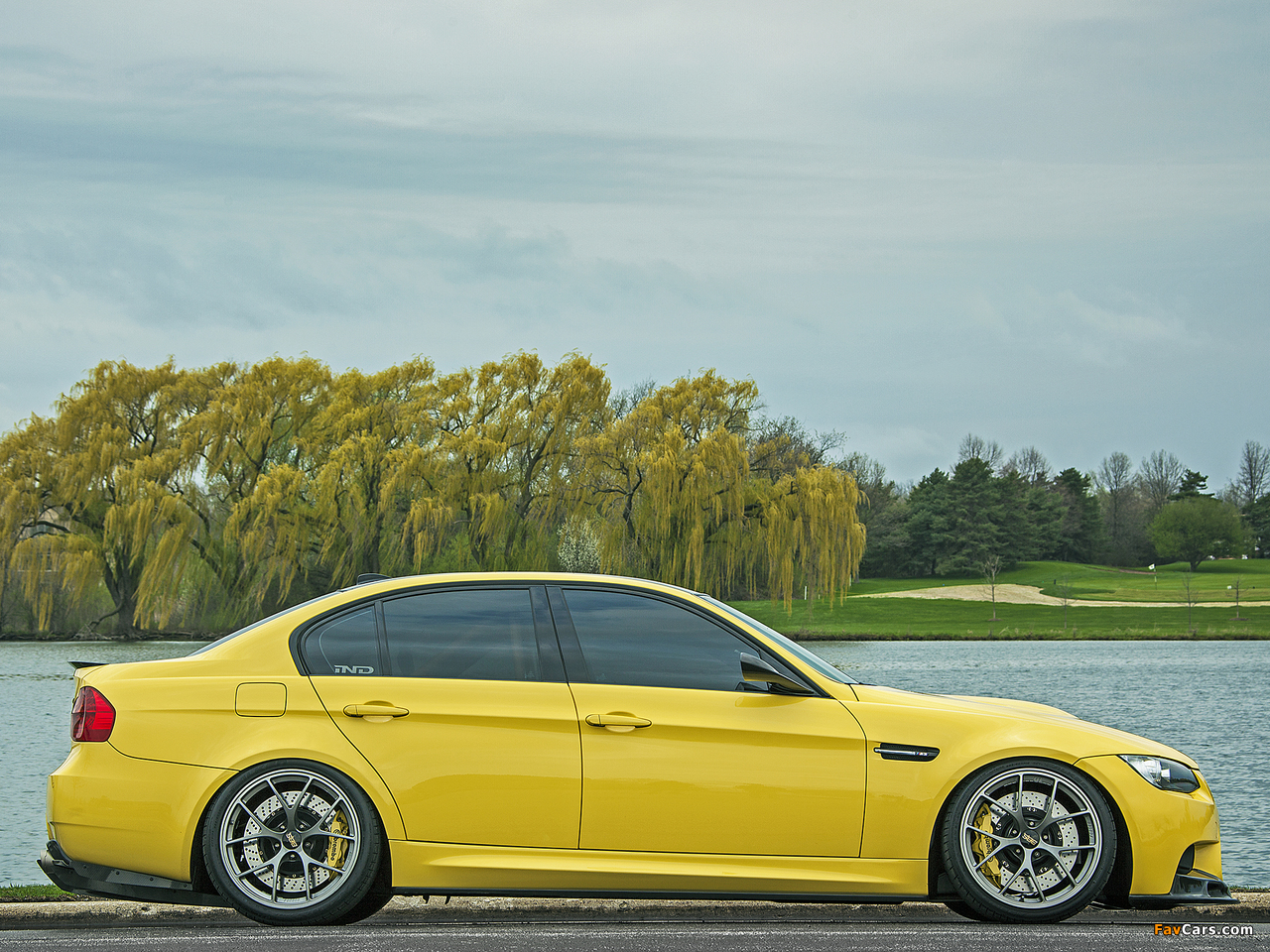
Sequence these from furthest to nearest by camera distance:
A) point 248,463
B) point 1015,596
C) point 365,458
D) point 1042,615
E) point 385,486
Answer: point 1015,596
point 1042,615
point 248,463
point 365,458
point 385,486

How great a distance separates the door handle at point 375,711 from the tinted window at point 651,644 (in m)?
0.84

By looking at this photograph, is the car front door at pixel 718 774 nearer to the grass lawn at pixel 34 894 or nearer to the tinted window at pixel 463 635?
the tinted window at pixel 463 635

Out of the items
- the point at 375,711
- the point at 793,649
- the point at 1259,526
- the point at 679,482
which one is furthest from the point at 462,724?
the point at 1259,526

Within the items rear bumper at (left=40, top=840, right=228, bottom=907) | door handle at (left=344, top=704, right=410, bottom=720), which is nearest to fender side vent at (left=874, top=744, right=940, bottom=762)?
door handle at (left=344, top=704, right=410, bottom=720)

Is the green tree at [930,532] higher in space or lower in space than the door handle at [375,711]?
higher

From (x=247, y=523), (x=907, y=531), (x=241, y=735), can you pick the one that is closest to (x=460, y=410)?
(x=247, y=523)

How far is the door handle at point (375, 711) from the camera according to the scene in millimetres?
5062

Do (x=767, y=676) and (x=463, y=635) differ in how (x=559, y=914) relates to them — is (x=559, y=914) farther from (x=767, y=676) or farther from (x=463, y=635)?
(x=767, y=676)

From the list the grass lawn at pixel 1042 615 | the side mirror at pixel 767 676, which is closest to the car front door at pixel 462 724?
the side mirror at pixel 767 676

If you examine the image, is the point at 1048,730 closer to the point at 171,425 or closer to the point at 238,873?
the point at 238,873

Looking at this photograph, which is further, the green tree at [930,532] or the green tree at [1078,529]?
the green tree at [1078,529]

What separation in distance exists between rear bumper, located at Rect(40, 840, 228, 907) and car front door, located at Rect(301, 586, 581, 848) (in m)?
0.95

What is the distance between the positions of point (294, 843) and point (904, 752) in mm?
2646

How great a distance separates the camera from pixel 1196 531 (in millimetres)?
102062
